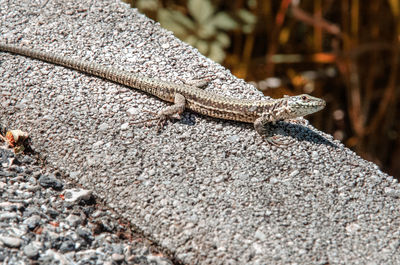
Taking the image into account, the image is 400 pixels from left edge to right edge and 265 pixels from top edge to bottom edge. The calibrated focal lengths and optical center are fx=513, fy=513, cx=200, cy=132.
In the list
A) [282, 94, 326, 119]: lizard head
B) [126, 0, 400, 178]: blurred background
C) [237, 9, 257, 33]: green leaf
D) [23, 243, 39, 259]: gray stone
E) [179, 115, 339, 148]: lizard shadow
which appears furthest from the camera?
[126, 0, 400, 178]: blurred background

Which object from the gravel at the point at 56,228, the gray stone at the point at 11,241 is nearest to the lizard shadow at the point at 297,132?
the gravel at the point at 56,228

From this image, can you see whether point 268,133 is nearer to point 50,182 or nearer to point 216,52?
point 50,182

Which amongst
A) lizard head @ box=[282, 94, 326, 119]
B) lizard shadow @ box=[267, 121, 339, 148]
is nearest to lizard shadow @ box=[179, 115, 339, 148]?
lizard shadow @ box=[267, 121, 339, 148]

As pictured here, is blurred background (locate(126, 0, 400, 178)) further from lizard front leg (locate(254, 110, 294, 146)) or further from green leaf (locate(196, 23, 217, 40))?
lizard front leg (locate(254, 110, 294, 146))

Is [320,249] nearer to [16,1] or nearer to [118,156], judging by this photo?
[118,156]

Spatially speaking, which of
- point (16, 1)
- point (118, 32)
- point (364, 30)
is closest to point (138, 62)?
point (118, 32)

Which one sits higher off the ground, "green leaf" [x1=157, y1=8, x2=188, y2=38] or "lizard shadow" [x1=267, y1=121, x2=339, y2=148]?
"green leaf" [x1=157, y1=8, x2=188, y2=38]

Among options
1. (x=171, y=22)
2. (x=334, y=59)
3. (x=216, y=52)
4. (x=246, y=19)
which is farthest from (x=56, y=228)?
(x=334, y=59)
